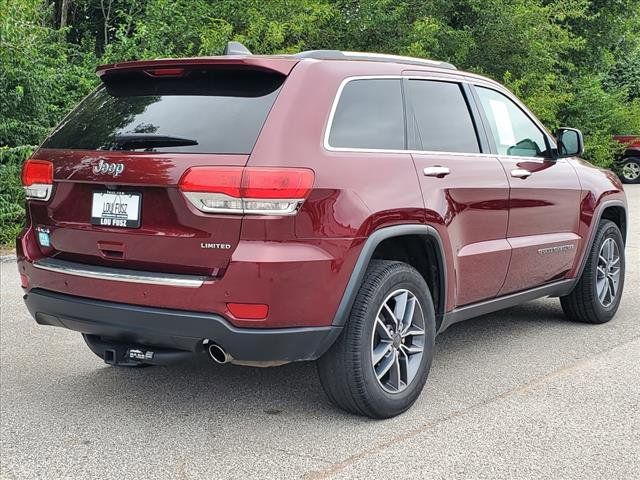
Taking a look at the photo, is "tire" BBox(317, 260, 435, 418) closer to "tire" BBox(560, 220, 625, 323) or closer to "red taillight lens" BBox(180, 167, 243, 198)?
"red taillight lens" BBox(180, 167, 243, 198)

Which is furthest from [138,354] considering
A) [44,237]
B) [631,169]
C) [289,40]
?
[631,169]

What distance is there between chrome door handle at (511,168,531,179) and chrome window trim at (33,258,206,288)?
2336 millimetres

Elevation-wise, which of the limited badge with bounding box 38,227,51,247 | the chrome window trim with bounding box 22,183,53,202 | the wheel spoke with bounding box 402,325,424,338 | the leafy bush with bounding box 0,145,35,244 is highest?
the chrome window trim with bounding box 22,183,53,202

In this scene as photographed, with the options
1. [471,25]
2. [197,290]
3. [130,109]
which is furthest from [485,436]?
[471,25]

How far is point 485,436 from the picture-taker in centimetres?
371

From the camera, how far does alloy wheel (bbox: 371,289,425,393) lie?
3936 mm

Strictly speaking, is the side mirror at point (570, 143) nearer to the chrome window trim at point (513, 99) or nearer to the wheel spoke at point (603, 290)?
the chrome window trim at point (513, 99)

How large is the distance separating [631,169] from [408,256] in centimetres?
1852

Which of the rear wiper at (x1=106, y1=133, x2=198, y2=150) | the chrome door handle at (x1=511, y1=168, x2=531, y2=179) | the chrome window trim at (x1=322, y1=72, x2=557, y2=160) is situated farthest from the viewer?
the chrome door handle at (x1=511, y1=168, x2=531, y2=179)

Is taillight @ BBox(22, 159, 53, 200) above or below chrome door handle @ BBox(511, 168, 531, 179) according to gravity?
below

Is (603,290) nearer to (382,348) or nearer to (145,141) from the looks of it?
(382,348)

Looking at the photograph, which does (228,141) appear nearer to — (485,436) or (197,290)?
(197,290)

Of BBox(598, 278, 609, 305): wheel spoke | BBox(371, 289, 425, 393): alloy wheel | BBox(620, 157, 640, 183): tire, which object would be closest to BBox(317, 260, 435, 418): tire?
BBox(371, 289, 425, 393): alloy wheel

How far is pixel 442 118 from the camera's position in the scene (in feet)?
14.8
